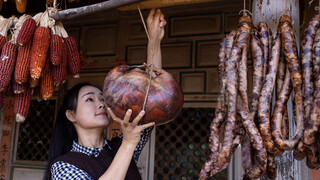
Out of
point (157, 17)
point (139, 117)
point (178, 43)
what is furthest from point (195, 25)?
point (139, 117)

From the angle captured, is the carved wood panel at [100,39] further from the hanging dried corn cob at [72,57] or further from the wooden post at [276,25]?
the wooden post at [276,25]

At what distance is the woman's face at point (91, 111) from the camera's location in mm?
2094

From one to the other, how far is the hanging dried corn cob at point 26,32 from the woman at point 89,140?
52 cm

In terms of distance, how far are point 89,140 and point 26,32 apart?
79 cm

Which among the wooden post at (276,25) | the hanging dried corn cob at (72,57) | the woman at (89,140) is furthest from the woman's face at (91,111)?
the wooden post at (276,25)

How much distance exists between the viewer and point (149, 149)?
4.07 m

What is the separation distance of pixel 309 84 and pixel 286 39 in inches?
8.3

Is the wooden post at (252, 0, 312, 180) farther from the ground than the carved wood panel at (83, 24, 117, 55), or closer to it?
closer to it

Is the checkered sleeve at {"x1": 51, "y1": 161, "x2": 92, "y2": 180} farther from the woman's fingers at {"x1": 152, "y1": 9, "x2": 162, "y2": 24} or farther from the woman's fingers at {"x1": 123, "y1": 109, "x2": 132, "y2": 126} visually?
the woman's fingers at {"x1": 152, "y1": 9, "x2": 162, "y2": 24}

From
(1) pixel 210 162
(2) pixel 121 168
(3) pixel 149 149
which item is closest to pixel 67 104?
(2) pixel 121 168

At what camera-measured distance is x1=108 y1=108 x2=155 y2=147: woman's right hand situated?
1.42 meters

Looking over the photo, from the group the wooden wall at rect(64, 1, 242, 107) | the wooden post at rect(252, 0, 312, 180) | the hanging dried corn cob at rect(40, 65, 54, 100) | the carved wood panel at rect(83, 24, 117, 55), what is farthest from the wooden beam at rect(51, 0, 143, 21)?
the carved wood panel at rect(83, 24, 117, 55)

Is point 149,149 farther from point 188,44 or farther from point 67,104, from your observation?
point 67,104

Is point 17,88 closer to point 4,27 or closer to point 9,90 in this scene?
point 9,90
